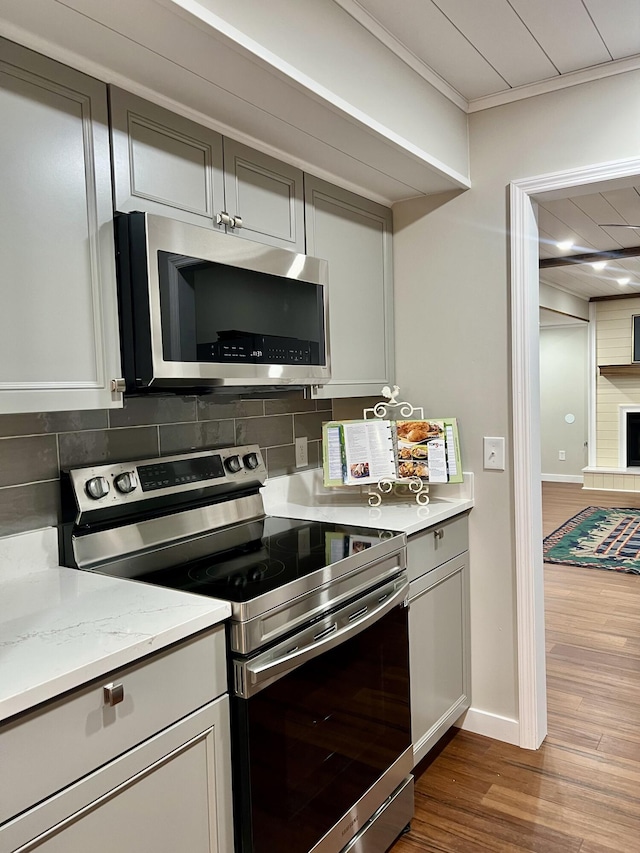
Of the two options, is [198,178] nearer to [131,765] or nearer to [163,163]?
[163,163]

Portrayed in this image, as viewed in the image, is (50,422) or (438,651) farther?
(438,651)

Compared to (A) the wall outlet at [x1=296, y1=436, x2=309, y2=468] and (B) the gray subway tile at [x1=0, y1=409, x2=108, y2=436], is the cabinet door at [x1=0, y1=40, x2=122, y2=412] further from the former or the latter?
(A) the wall outlet at [x1=296, y1=436, x2=309, y2=468]

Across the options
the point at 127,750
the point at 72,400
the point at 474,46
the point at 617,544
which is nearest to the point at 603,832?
the point at 127,750

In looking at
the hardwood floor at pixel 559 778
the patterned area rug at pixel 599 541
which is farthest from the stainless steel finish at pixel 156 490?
the patterned area rug at pixel 599 541

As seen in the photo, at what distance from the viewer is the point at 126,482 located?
1.82 m

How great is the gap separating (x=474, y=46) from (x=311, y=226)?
28.6 inches

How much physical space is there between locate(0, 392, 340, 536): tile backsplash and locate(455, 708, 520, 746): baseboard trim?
1165mm

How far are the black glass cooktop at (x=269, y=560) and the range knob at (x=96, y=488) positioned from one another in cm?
26

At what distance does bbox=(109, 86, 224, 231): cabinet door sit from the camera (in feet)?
5.09

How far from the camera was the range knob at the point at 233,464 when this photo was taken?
7.09 feet

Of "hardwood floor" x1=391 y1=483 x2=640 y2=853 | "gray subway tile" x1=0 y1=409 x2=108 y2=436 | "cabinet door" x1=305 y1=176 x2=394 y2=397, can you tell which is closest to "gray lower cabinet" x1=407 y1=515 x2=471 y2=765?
"hardwood floor" x1=391 y1=483 x2=640 y2=853

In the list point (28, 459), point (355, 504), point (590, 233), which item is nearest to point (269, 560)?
point (28, 459)

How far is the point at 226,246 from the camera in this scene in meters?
1.77

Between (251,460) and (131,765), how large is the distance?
1.16 meters
